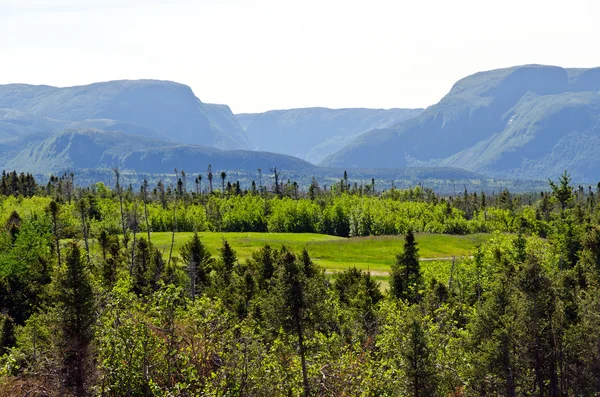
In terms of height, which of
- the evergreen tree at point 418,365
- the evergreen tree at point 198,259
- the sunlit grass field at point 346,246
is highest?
the evergreen tree at point 198,259

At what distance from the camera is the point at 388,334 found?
33594mm

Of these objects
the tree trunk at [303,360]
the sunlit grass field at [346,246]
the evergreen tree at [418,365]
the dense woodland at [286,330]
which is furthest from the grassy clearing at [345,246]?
the tree trunk at [303,360]

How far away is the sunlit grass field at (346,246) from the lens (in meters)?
93.9

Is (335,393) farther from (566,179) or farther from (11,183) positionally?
(11,183)

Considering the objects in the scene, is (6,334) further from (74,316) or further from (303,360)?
(303,360)

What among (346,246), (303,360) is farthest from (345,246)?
(303,360)

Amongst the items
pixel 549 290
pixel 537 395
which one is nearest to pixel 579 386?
pixel 537 395

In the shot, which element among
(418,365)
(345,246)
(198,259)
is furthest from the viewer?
(345,246)

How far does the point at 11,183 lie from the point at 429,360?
173m

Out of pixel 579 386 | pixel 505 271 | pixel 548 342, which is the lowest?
pixel 579 386

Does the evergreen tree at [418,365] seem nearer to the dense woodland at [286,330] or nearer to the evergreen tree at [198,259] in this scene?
the dense woodland at [286,330]

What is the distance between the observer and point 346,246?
107875mm

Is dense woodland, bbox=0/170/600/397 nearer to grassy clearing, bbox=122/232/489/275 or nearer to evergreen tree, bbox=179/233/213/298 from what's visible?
evergreen tree, bbox=179/233/213/298

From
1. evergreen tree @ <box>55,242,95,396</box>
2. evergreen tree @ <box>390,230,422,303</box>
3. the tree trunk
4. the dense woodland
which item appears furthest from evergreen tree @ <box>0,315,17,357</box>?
evergreen tree @ <box>390,230,422,303</box>
